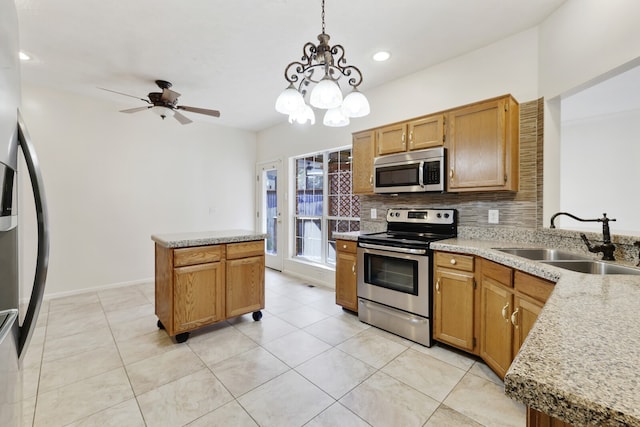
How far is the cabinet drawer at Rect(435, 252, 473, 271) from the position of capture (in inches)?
83.7

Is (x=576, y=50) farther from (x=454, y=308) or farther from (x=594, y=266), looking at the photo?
(x=454, y=308)

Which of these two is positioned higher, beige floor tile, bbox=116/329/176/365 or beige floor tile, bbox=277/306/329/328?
beige floor tile, bbox=277/306/329/328

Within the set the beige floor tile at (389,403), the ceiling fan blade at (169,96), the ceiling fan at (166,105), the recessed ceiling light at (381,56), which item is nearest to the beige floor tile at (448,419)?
the beige floor tile at (389,403)

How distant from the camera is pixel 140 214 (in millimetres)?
4215

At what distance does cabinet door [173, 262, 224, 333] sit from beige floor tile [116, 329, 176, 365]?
19 cm

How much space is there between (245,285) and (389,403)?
5.51 feet

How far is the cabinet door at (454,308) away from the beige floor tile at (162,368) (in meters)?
1.91

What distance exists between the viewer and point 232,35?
246cm

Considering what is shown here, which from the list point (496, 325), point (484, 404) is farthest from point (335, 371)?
point (496, 325)

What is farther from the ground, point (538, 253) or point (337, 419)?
point (538, 253)

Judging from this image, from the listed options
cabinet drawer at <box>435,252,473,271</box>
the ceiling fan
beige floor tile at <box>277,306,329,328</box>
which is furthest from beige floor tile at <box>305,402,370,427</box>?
the ceiling fan

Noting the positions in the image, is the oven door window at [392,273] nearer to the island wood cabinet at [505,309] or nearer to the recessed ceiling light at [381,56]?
the island wood cabinet at [505,309]

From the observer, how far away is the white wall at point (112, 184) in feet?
11.6

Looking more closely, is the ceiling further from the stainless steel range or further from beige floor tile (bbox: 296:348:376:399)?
beige floor tile (bbox: 296:348:376:399)
